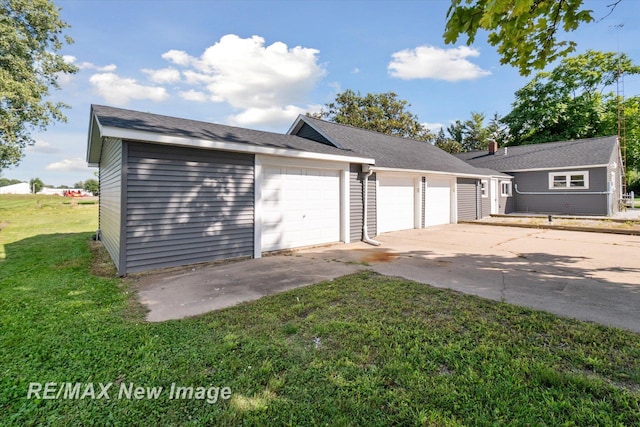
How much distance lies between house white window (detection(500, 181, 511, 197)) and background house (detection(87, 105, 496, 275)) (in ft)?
33.7

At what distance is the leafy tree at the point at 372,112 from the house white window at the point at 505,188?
1358 centimetres

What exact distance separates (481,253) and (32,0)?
2619 cm

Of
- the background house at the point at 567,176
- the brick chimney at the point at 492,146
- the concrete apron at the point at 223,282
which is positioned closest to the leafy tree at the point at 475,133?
the brick chimney at the point at 492,146

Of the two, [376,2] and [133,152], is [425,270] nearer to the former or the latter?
[133,152]

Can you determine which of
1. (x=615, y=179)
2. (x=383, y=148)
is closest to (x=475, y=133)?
(x=615, y=179)

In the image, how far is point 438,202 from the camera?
13453 mm

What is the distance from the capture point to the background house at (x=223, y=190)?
221 inches

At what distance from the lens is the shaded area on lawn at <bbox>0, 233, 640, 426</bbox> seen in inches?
80.4

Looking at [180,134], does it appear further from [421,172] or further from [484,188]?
[484,188]

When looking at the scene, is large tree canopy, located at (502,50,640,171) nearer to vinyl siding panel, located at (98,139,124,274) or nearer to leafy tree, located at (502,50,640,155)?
leafy tree, located at (502,50,640,155)

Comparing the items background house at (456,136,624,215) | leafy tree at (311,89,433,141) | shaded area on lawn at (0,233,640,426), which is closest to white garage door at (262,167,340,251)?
shaded area on lawn at (0,233,640,426)

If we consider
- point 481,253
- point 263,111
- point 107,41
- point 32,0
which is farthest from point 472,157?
point 32,0

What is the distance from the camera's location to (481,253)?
7.55m

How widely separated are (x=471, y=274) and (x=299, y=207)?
14.7 feet
